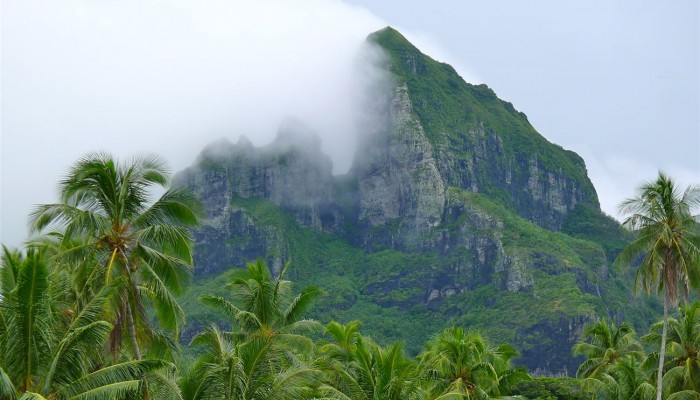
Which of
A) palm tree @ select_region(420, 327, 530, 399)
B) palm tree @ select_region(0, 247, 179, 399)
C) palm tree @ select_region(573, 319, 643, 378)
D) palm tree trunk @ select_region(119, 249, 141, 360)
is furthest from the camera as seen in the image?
palm tree @ select_region(573, 319, 643, 378)

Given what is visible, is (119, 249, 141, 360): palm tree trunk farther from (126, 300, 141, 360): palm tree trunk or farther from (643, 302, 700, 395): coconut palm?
(643, 302, 700, 395): coconut palm

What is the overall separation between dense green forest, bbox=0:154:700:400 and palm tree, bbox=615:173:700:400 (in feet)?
0.19

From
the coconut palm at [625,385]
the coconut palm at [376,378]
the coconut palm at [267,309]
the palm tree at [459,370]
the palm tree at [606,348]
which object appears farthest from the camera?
the palm tree at [606,348]

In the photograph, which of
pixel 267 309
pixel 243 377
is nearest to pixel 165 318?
pixel 243 377

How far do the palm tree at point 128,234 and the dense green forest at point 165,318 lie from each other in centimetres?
4

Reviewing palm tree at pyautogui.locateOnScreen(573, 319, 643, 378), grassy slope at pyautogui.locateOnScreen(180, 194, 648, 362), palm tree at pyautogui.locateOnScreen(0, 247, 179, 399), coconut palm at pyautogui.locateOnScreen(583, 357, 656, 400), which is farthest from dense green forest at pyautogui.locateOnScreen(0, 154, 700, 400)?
grassy slope at pyautogui.locateOnScreen(180, 194, 648, 362)

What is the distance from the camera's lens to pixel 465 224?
192625 millimetres

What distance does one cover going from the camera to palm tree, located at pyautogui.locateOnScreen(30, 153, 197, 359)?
915 inches

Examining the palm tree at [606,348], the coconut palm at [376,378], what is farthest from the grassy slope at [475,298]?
the coconut palm at [376,378]

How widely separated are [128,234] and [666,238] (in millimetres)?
21895

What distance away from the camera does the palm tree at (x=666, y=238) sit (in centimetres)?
3547

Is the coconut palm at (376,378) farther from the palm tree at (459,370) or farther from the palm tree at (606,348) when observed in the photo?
the palm tree at (606,348)

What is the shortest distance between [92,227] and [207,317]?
13576 cm

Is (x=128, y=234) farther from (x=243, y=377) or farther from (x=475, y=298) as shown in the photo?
(x=475, y=298)
